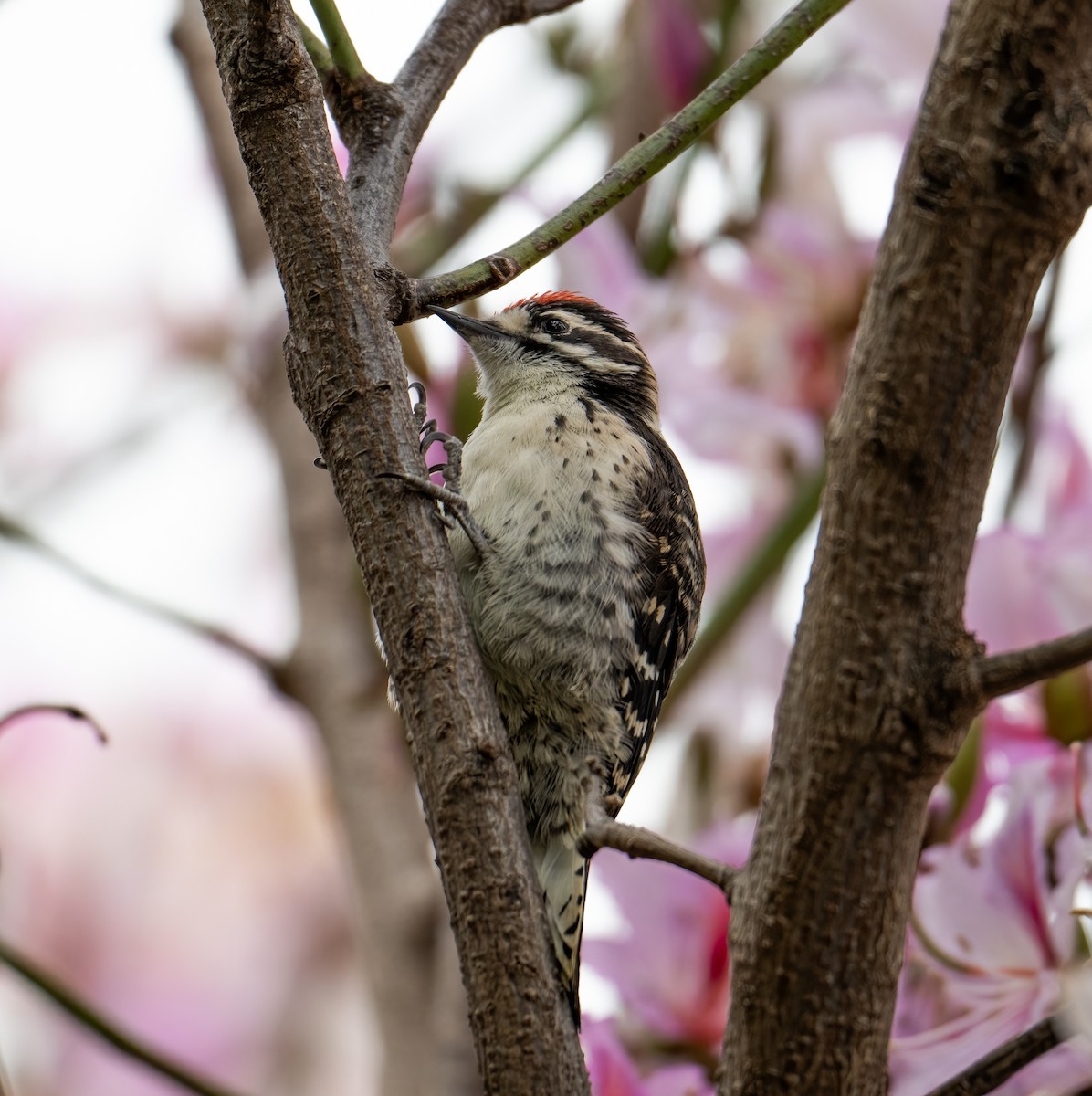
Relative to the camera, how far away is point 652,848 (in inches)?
48.4

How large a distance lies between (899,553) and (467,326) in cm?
174

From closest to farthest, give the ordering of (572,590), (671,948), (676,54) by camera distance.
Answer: (671,948), (572,590), (676,54)

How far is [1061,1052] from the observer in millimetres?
1445

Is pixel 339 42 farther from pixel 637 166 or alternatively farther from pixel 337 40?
pixel 637 166

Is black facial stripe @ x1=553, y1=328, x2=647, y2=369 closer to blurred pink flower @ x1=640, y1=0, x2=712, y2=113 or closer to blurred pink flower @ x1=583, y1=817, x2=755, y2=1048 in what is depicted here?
blurred pink flower @ x1=640, y1=0, x2=712, y2=113

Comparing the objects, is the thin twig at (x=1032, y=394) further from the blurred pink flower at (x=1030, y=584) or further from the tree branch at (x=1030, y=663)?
the tree branch at (x=1030, y=663)

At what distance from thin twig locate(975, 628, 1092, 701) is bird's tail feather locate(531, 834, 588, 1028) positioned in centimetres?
104

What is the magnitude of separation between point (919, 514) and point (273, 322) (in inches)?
77.4

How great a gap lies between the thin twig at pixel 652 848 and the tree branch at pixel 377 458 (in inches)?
2.5

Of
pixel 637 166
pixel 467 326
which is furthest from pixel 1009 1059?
pixel 467 326

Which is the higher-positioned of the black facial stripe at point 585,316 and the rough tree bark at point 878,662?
the black facial stripe at point 585,316

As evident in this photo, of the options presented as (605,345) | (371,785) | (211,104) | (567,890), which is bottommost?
(567,890)

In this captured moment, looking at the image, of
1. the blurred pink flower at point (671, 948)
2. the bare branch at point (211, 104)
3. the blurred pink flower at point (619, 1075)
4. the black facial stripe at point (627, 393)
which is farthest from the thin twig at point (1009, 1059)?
the bare branch at point (211, 104)

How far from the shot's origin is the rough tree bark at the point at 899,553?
1.02 m
